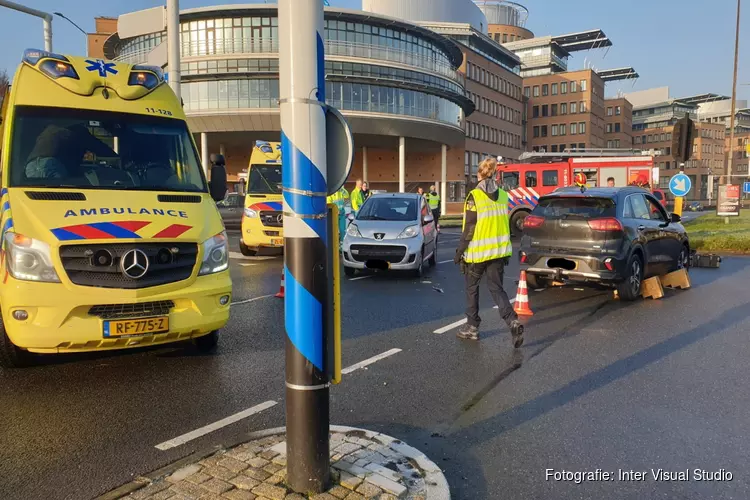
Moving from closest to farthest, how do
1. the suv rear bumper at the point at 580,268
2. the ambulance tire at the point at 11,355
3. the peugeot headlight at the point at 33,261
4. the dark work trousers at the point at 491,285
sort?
the peugeot headlight at the point at 33,261 → the ambulance tire at the point at 11,355 → the dark work trousers at the point at 491,285 → the suv rear bumper at the point at 580,268

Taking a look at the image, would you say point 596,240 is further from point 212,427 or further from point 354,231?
point 212,427

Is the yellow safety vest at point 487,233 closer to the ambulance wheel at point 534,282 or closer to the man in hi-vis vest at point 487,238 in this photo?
the man in hi-vis vest at point 487,238

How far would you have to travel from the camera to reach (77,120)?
577 centimetres

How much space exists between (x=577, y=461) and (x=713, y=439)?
107 cm

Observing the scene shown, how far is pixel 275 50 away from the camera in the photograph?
47125 millimetres

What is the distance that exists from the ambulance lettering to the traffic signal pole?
2558 millimetres

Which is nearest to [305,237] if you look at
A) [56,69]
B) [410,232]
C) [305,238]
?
[305,238]

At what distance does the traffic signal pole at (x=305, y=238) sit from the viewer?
116 inches

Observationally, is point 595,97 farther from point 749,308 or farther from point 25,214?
point 25,214

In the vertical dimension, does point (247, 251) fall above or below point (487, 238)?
below

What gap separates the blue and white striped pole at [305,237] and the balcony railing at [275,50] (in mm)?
44508

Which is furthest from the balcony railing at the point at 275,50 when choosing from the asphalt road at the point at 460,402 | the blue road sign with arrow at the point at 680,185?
the asphalt road at the point at 460,402

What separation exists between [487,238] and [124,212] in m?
3.58

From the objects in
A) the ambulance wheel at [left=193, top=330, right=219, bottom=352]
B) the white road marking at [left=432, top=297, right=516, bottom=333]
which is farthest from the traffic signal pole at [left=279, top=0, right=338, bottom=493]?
the white road marking at [left=432, top=297, right=516, bottom=333]
